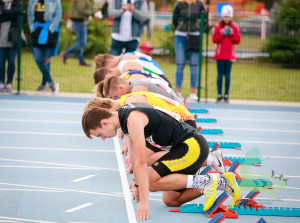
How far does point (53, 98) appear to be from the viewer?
11.9 meters

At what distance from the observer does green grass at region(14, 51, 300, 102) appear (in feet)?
43.2

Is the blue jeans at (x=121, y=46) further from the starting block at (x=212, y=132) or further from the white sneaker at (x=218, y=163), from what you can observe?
the white sneaker at (x=218, y=163)

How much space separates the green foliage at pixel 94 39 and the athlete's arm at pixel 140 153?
33.2 ft

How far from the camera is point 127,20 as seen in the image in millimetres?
11523

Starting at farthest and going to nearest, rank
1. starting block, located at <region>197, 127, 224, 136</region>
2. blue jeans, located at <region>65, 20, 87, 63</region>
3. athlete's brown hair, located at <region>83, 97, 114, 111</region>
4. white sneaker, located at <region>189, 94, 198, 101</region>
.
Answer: blue jeans, located at <region>65, 20, 87, 63</region>
white sneaker, located at <region>189, 94, 198, 101</region>
starting block, located at <region>197, 127, 224, 136</region>
athlete's brown hair, located at <region>83, 97, 114, 111</region>

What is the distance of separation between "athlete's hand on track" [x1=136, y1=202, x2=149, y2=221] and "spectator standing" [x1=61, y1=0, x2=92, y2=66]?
975 centimetres

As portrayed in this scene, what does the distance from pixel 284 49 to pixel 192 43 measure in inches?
170

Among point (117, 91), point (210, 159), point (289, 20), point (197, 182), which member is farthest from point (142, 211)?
point (289, 20)

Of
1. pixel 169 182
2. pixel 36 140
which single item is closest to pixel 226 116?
pixel 36 140

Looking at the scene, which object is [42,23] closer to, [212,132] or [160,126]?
[212,132]

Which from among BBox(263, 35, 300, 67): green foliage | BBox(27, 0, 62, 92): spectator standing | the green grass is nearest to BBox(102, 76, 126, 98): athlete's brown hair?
BBox(27, 0, 62, 92): spectator standing

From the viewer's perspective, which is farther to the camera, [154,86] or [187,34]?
[187,34]

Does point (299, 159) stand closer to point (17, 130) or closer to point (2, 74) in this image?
point (17, 130)

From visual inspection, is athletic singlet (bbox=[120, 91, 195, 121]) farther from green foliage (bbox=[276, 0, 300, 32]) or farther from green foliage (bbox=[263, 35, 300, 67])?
green foliage (bbox=[263, 35, 300, 67])
